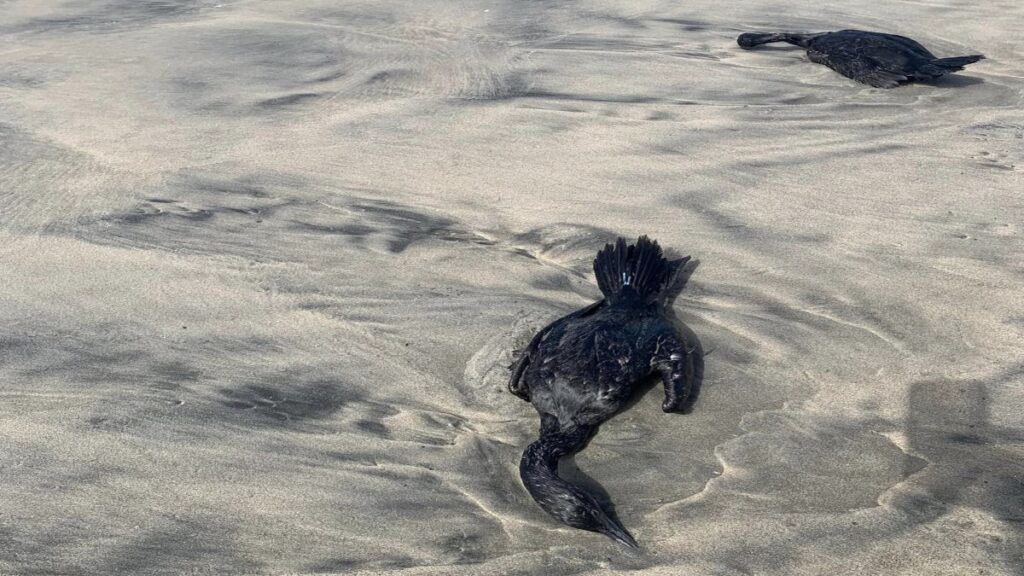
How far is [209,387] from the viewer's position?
150 inches

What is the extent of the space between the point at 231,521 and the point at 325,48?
5.07 metres

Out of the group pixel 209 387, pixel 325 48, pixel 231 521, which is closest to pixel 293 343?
pixel 209 387

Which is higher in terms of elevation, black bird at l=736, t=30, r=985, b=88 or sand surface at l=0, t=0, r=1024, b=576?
black bird at l=736, t=30, r=985, b=88

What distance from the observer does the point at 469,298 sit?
447 centimetres

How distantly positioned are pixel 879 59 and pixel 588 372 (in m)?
4.47

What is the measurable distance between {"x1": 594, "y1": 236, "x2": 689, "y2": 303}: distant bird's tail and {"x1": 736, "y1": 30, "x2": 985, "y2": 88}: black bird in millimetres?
3356

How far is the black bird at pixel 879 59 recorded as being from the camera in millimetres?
7078

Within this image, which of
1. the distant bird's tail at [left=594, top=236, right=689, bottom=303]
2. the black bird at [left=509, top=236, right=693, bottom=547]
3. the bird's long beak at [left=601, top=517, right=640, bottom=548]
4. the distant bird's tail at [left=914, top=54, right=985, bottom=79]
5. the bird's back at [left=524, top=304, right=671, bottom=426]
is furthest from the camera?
the distant bird's tail at [left=914, top=54, right=985, bottom=79]

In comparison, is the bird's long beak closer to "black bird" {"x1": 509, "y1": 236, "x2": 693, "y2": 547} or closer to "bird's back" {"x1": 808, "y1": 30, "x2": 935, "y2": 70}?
"black bird" {"x1": 509, "y1": 236, "x2": 693, "y2": 547}

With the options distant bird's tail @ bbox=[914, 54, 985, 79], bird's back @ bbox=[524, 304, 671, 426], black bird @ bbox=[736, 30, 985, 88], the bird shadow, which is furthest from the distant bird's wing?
bird's back @ bbox=[524, 304, 671, 426]

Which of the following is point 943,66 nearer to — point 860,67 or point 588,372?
point 860,67

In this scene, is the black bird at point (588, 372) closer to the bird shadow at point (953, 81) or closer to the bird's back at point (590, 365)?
the bird's back at point (590, 365)

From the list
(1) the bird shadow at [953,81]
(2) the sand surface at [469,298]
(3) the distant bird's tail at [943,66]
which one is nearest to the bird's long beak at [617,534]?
(2) the sand surface at [469,298]

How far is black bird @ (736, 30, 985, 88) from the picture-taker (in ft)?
23.2
